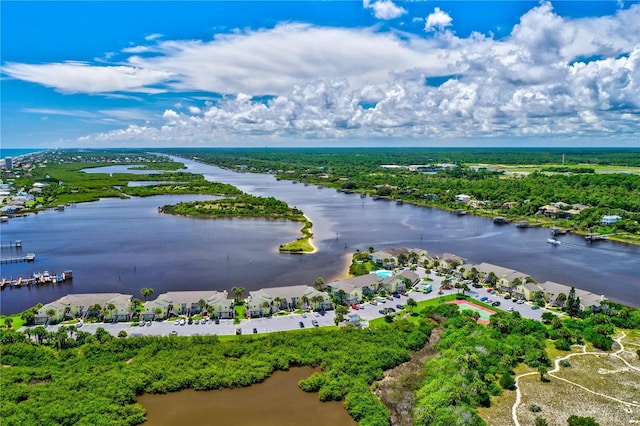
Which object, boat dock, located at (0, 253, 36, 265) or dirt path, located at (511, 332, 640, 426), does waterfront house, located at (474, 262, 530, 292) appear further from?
boat dock, located at (0, 253, 36, 265)

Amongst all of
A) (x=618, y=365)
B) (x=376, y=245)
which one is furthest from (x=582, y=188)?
(x=618, y=365)

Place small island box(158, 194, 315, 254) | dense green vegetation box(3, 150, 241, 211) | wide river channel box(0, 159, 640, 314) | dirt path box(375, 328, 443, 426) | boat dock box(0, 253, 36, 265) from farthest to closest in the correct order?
dense green vegetation box(3, 150, 241, 211) < small island box(158, 194, 315, 254) < boat dock box(0, 253, 36, 265) < wide river channel box(0, 159, 640, 314) < dirt path box(375, 328, 443, 426)

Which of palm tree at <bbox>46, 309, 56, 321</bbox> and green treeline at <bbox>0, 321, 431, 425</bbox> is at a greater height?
palm tree at <bbox>46, 309, 56, 321</bbox>

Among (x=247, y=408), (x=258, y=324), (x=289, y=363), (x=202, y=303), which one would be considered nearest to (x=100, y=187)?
(x=202, y=303)

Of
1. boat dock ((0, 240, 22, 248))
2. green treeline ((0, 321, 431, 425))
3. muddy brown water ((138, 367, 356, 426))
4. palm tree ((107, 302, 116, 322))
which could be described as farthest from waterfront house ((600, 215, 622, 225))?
boat dock ((0, 240, 22, 248))

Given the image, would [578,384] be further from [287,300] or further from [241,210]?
[241,210]

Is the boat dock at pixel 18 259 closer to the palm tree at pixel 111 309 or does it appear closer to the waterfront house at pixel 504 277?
the palm tree at pixel 111 309

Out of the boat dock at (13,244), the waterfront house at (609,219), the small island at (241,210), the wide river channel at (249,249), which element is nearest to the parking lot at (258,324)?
the wide river channel at (249,249)
